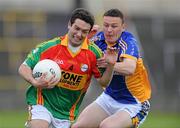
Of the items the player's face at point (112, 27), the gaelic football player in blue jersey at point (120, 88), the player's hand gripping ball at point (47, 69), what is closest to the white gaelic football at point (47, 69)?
the player's hand gripping ball at point (47, 69)

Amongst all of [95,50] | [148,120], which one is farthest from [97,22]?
[95,50]

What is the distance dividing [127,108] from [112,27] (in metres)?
1.23

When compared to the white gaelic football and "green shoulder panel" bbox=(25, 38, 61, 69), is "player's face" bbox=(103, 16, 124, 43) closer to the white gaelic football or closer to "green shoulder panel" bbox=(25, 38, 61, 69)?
"green shoulder panel" bbox=(25, 38, 61, 69)

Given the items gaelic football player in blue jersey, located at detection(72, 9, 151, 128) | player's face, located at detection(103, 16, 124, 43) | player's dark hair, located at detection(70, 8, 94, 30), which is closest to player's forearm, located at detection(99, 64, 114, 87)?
gaelic football player in blue jersey, located at detection(72, 9, 151, 128)

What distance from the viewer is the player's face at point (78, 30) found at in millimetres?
Answer: 10727

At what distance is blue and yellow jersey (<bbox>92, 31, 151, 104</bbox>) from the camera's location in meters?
11.9

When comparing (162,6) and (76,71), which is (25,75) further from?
(162,6)

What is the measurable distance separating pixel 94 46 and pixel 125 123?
→ 1294mm

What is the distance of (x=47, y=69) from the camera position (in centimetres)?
1054

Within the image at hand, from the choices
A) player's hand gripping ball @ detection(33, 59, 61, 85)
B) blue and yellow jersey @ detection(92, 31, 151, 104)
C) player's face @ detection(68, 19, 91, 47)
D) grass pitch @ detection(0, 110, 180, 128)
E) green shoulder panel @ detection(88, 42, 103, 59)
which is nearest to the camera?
player's hand gripping ball @ detection(33, 59, 61, 85)

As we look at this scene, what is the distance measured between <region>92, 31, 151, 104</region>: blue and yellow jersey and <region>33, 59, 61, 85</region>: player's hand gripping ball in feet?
4.48

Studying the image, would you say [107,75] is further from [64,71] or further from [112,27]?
[112,27]

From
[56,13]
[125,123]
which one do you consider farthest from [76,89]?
[56,13]

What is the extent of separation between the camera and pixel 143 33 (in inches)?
1069
